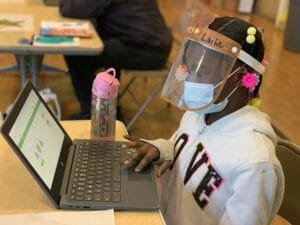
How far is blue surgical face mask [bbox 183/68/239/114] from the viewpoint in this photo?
1.24 m

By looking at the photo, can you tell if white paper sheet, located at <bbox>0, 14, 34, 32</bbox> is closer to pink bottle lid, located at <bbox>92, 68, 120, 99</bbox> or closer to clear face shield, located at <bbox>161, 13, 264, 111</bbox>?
pink bottle lid, located at <bbox>92, 68, 120, 99</bbox>

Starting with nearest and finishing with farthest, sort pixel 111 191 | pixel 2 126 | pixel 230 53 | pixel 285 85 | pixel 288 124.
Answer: pixel 2 126 → pixel 111 191 → pixel 230 53 → pixel 288 124 → pixel 285 85

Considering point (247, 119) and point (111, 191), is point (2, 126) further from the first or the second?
point (247, 119)

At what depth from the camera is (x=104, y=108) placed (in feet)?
4.74

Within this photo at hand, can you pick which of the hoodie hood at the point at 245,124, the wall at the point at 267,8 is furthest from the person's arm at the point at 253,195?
the wall at the point at 267,8

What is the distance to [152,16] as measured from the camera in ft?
9.84

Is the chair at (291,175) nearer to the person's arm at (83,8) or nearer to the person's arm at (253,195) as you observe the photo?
the person's arm at (253,195)

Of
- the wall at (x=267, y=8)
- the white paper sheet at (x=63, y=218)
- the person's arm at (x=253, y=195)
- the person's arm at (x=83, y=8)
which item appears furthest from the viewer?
the wall at (x=267, y=8)

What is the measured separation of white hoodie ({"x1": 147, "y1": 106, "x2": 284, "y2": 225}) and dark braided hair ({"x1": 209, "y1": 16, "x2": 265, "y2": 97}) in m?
0.14

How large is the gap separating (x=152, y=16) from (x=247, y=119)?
1899mm

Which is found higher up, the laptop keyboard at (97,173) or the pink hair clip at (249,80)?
the pink hair clip at (249,80)

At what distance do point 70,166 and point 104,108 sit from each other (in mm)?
303

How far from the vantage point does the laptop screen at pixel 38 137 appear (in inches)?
40.1

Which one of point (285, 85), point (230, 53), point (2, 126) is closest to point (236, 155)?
point (230, 53)
